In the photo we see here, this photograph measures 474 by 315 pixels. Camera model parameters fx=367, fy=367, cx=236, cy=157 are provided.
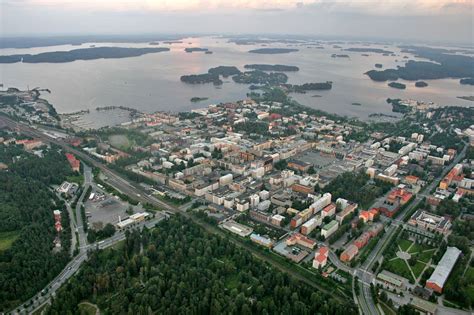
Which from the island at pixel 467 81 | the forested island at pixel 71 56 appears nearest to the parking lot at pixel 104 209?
the island at pixel 467 81

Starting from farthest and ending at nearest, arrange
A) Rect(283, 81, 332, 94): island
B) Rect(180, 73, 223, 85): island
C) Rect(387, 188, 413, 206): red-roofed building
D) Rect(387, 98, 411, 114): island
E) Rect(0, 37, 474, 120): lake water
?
Rect(180, 73, 223, 85): island < Rect(283, 81, 332, 94): island < Rect(0, 37, 474, 120): lake water < Rect(387, 98, 411, 114): island < Rect(387, 188, 413, 206): red-roofed building

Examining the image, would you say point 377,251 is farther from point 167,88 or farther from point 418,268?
point 167,88

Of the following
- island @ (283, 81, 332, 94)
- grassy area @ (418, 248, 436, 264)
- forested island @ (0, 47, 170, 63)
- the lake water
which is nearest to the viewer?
grassy area @ (418, 248, 436, 264)

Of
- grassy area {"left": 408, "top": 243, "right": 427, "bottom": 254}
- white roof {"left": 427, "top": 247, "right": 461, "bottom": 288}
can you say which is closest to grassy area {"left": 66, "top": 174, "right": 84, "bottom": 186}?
grassy area {"left": 408, "top": 243, "right": 427, "bottom": 254}

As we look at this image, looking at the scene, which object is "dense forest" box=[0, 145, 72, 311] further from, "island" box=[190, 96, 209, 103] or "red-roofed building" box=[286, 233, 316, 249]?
"island" box=[190, 96, 209, 103]

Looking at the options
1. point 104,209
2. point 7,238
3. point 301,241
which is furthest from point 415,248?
point 7,238

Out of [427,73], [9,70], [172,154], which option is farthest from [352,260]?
[9,70]
